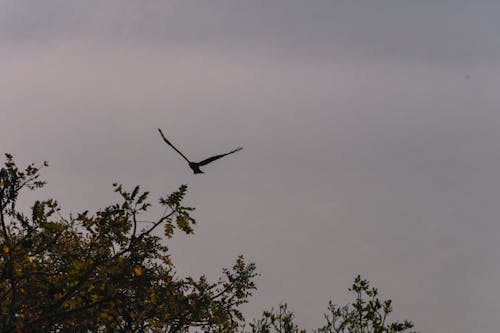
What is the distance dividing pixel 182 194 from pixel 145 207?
68 cm

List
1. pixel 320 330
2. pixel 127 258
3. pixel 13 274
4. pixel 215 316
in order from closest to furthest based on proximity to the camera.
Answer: pixel 13 274, pixel 127 258, pixel 215 316, pixel 320 330

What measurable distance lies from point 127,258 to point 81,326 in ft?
11.5

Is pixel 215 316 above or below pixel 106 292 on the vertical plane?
above

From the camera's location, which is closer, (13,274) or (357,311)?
(13,274)

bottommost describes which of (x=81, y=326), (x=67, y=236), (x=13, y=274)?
(x=13, y=274)

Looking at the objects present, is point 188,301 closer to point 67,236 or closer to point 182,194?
point 67,236

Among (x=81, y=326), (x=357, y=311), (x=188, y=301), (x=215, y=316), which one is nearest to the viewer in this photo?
(x=81, y=326)

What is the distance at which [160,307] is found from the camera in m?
16.1

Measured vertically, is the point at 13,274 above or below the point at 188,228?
below

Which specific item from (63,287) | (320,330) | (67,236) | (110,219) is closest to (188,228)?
(110,219)

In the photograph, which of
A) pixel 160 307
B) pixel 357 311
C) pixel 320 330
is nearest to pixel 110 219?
pixel 160 307

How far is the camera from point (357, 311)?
66.3 ft

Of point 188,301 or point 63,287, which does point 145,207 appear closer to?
point 63,287

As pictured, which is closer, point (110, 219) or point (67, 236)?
point (110, 219)
